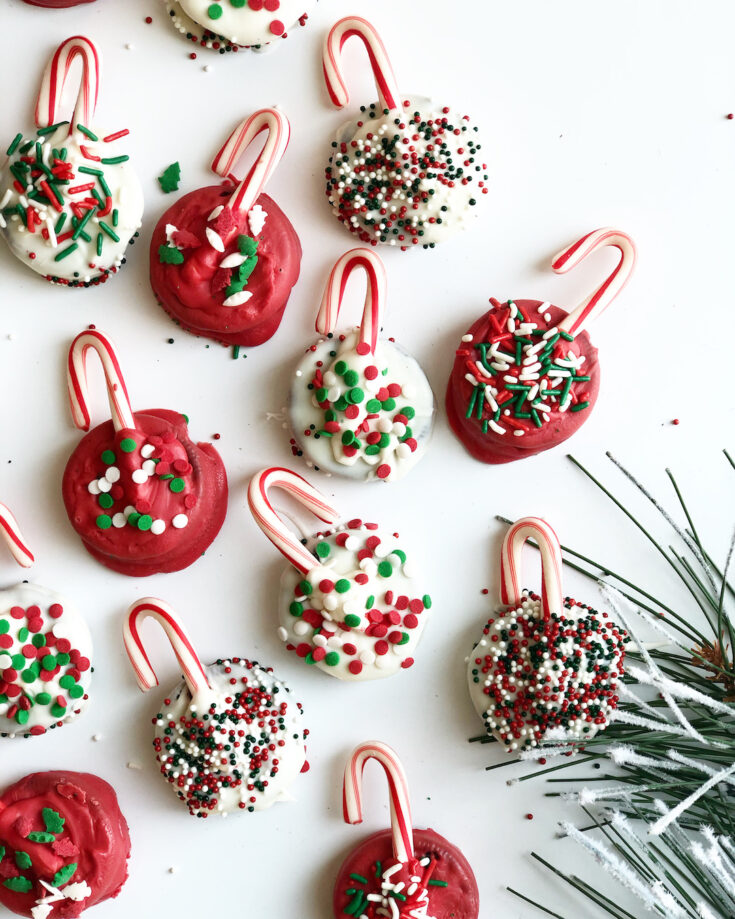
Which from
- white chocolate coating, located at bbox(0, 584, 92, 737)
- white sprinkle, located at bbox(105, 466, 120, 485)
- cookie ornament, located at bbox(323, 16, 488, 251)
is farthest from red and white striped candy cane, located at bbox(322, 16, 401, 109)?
white chocolate coating, located at bbox(0, 584, 92, 737)

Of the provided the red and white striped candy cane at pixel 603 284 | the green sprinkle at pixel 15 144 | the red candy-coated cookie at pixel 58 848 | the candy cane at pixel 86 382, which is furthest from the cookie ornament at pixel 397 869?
the green sprinkle at pixel 15 144

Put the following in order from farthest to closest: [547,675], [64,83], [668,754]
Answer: [64,83]
[547,675]
[668,754]

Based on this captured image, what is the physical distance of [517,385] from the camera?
1754 mm

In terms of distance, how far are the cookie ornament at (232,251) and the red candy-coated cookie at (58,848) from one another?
37.6 inches

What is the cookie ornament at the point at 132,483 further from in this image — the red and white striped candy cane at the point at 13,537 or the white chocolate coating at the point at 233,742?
the white chocolate coating at the point at 233,742

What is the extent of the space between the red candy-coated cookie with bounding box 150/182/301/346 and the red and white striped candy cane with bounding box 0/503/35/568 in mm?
511

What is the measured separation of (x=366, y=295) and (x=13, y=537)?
0.83m

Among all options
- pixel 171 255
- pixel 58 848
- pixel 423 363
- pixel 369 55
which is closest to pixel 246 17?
pixel 369 55

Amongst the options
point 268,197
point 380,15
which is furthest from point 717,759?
point 380,15

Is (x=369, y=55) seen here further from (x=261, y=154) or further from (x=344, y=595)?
(x=344, y=595)

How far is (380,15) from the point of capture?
1.83 m

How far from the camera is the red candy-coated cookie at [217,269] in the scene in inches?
68.7

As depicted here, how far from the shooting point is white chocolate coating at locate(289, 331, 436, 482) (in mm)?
1761

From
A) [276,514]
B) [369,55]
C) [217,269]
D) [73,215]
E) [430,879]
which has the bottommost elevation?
[430,879]
